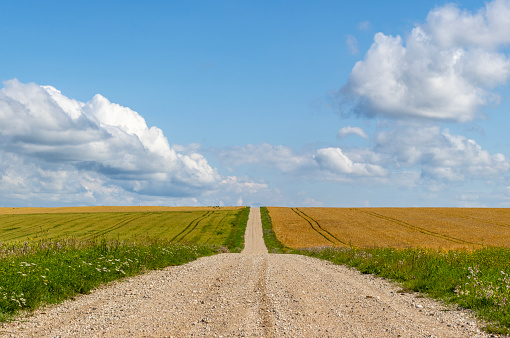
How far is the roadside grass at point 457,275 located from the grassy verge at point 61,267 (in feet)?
36.1

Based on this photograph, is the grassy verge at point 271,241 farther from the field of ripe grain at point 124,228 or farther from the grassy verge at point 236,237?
the field of ripe grain at point 124,228

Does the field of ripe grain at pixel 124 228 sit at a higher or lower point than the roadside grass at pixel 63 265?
lower

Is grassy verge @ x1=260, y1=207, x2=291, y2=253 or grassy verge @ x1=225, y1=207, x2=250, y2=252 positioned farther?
grassy verge @ x1=225, y1=207, x2=250, y2=252

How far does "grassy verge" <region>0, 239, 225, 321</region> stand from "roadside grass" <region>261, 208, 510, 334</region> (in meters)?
11.0

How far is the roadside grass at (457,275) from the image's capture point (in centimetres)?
1069

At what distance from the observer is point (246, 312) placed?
395 inches

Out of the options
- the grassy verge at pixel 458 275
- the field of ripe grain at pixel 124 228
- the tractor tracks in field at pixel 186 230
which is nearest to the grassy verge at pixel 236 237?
the field of ripe grain at pixel 124 228

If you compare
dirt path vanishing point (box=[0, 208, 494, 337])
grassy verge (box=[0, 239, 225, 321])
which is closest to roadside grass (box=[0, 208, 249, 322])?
grassy verge (box=[0, 239, 225, 321])

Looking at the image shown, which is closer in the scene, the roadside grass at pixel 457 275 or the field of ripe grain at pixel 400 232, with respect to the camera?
the roadside grass at pixel 457 275

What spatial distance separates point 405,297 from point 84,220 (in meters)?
78.0

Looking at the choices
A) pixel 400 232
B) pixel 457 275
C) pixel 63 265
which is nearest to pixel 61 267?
pixel 63 265

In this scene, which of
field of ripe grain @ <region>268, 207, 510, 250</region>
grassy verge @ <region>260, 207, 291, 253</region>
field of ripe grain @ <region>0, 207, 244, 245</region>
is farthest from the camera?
field of ripe grain @ <region>0, 207, 244, 245</region>

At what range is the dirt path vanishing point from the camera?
8.72 meters

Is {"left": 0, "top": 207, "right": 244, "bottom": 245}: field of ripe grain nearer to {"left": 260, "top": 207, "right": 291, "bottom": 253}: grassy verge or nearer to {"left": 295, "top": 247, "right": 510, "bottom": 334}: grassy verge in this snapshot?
{"left": 260, "top": 207, "right": 291, "bottom": 253}: grassy verge
